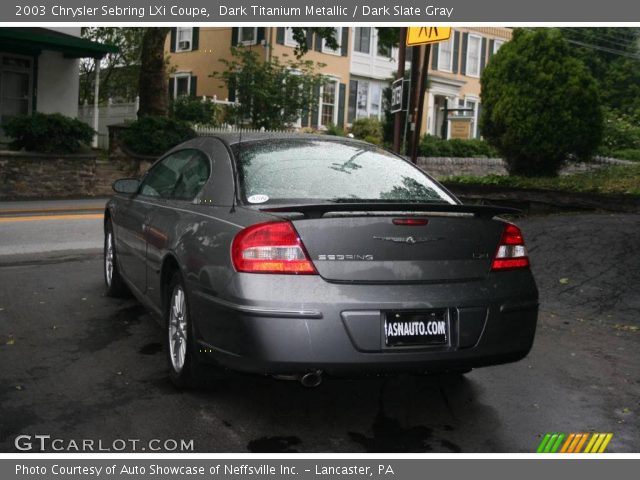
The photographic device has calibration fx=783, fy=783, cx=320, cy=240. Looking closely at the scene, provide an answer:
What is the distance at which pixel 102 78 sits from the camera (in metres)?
40.2

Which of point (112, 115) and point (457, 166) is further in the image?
point (112, 115)

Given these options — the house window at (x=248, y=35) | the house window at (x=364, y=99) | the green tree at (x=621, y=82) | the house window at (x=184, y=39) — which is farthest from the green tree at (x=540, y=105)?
the green tree at (x=621, y=82)

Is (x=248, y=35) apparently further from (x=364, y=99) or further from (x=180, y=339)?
(x=180, y=339)

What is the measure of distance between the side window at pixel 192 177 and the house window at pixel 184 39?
1191 inches

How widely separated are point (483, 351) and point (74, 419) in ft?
7.46

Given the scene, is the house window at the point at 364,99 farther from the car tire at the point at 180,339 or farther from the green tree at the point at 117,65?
the car tire at the point at 180,339

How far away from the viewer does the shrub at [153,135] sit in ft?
69.2

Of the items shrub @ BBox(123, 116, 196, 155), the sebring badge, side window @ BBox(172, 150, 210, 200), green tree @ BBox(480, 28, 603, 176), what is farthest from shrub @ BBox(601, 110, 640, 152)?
the sebring badge

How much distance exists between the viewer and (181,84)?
34.8 m

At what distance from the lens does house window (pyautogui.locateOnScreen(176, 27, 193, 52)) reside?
34.6 metres

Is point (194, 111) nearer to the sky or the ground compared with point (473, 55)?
nearer to the ground

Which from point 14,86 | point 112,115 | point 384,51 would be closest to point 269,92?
point 112,115

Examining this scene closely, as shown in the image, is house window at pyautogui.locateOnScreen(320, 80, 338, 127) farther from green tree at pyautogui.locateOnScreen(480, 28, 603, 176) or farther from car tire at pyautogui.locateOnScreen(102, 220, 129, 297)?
car tire at pyautogui.locateOnScreen(102, 220, 129, 297)

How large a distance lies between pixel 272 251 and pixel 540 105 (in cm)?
1023
